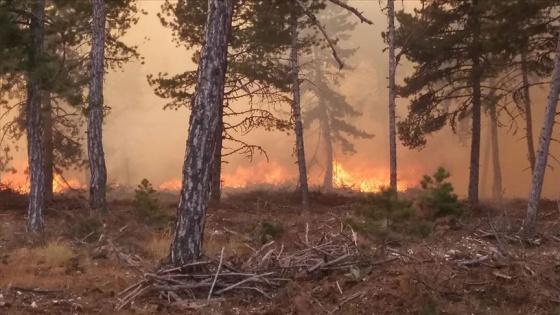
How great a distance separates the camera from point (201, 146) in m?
7.90

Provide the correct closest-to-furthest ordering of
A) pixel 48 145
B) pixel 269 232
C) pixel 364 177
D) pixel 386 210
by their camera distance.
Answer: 1. pixel 386 210
2. pixel 269 232
3. pixel 48 145
4. pixel 364 177

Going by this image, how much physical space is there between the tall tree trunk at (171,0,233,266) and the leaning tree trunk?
6.07 meters

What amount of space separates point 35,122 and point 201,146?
6600 millimetres

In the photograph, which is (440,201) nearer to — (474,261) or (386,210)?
(386,210)

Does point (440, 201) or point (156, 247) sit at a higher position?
point (440, 201)

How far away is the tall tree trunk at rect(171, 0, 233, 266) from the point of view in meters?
7.89

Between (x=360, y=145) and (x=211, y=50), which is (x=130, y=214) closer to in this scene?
(x=211, y=50)

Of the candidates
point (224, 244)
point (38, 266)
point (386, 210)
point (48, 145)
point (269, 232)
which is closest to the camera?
point (38, 266)

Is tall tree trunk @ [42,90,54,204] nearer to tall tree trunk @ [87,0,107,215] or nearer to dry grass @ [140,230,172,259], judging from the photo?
tall tree trunk @ [87,0,107,215]

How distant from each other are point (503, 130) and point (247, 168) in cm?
2274

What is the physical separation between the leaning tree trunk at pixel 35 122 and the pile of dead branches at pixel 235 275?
650 centimetres

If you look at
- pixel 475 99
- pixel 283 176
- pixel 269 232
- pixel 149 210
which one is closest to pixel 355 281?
pixel 269 232

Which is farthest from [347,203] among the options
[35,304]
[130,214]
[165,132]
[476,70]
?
[165,132]

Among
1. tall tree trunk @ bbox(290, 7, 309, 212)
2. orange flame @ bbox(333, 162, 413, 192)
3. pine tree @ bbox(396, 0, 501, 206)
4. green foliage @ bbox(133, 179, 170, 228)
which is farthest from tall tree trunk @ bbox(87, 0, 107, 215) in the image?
orange flame @ bbox(333, 162, 413, 192)
